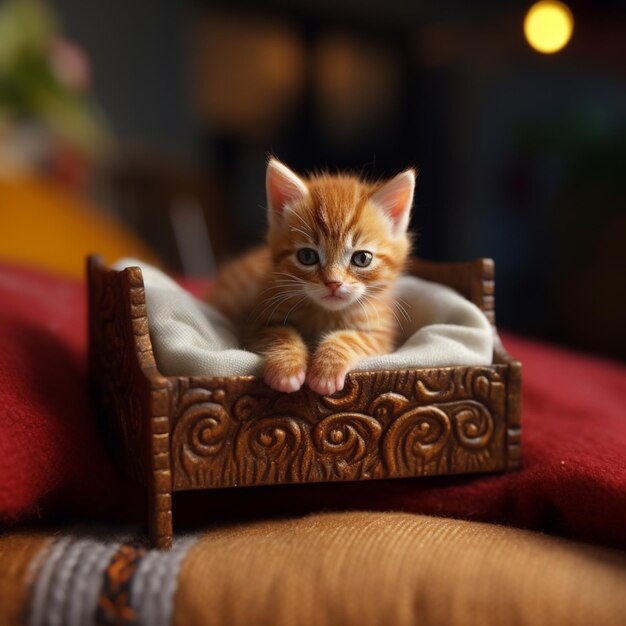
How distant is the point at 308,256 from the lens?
38.5 inches

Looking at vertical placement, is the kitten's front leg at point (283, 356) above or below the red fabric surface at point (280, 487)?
above

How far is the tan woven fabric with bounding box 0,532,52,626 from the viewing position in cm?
70

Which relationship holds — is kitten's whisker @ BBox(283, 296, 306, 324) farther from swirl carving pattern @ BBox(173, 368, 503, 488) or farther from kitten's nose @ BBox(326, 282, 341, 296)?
swirl carving pattern @ BBox(173, 368, 503, 488)

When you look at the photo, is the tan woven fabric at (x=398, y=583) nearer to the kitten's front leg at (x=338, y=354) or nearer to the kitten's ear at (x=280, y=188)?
the kitten's front leg at (x=338, y=354)

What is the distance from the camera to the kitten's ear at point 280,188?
0.97 metres

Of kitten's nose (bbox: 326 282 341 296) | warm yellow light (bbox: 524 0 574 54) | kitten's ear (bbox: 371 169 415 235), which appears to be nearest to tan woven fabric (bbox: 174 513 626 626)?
kitten's nose (bbox: 326 282 341 296)

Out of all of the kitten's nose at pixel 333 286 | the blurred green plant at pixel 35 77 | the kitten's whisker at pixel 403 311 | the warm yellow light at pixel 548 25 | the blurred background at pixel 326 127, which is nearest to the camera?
the kitten's nose at pixel 333 286

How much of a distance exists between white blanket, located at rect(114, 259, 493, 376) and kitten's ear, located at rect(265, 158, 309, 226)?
0.17 m

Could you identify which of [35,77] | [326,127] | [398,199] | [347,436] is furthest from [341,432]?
[326,127]

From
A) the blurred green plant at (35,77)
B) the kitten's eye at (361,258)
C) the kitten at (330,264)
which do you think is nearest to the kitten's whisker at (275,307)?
the kitten at (330,264)

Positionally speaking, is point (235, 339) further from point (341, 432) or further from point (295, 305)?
point (341, 432)

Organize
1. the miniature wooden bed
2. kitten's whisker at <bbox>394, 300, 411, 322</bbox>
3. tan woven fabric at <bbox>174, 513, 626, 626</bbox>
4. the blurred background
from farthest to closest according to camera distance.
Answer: the blurred background, kitten's whisker at <bbox>394, 300, 411, 322</bbox>, the miniature wooden bed, tan woven fabric at <bbox>174, 513, 626, 626</bbox>

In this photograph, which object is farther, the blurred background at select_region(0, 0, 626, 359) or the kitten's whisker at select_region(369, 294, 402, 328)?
the blurred background at select_region(0, 0, 626, 359)

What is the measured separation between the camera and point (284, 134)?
414 centimetres
